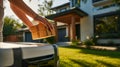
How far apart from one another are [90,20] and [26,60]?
71.6 ft

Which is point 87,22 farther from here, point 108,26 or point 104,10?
point 108,26

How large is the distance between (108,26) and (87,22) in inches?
139

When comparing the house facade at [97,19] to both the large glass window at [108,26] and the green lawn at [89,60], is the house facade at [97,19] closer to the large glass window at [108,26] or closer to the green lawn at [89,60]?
the large glass window at [108,26]

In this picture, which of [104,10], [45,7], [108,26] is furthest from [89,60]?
[45,7]

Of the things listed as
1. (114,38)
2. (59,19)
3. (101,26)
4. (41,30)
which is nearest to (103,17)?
(101,26)

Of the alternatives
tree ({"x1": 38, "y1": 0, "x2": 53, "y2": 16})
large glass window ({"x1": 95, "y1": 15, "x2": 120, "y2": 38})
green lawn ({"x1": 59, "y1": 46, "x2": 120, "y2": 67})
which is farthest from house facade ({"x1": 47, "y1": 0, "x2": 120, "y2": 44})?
tree ({"x1": 38, "y1": 0, "x2": 53, "y2": 16})

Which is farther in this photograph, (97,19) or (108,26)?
(97,19)

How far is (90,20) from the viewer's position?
2278 centimetres

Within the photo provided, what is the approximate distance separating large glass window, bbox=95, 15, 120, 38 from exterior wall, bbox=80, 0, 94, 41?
4.00ft

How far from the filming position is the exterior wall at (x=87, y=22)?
22758mm

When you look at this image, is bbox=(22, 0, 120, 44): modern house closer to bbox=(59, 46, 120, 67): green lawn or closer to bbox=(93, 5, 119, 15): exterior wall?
bbox=(93, 5, 119, 15): exterior wall

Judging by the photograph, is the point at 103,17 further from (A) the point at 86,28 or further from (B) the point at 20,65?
(B) the point at 20,65

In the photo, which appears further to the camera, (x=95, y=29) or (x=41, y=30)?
(x=95, y=29)

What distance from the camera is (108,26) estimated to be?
66.2ft
